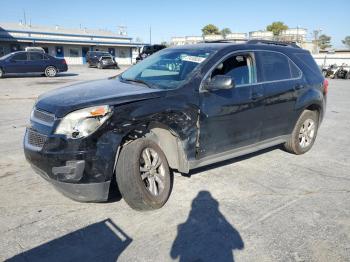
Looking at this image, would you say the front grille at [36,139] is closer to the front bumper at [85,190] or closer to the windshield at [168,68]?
the front bumper at [85,190]

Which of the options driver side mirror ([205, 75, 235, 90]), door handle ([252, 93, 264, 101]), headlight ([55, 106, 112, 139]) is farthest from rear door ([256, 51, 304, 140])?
headlight ([55, 106, 112, 139])

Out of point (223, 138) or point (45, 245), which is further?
point (223, 138)

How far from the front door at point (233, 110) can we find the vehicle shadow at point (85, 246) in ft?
4.86

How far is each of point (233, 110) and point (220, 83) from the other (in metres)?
0.49

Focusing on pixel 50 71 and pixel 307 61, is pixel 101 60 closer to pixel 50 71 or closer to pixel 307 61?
pixel 50 71

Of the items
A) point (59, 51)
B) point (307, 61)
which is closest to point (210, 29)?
point (59, 51)

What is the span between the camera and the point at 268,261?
2.95 meters

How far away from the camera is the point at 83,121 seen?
11.1ft

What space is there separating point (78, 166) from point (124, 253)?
939 millimetres

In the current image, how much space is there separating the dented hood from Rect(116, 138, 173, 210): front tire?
490 mm

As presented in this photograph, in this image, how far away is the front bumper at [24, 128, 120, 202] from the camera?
3.33 m

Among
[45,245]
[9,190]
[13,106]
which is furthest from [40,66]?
[45,245]

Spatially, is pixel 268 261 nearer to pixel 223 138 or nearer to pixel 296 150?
pixel 223 138

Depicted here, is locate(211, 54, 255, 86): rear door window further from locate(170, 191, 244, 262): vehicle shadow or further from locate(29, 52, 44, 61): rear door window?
locate(29, 52, 44, 61): rear door window
